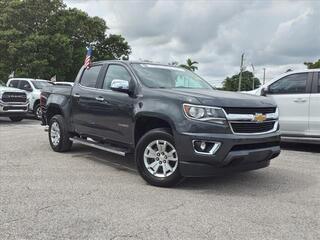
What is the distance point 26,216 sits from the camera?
4848mm

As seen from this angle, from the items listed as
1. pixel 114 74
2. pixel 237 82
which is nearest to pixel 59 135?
pixel 114 74

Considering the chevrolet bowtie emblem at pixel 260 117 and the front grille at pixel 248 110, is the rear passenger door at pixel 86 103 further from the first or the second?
the chevrolet bowtie emblem at pixel 260 117

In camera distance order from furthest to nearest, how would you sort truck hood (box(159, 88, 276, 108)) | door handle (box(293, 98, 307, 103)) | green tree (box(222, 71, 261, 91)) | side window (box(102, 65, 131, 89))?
green tree (box(222, 71, 261, 91))
door handle (box(293, 98, 307, 103))
side window (box(102, 65, 131, 89))
truck hood (box(159, 88, 276, 108))

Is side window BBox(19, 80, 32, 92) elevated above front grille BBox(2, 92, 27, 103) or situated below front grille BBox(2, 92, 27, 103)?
above

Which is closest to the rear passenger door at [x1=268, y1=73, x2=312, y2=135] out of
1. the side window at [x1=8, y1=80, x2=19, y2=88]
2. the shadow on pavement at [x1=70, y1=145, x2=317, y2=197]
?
the shadow on pavement at [x1=70, y1=145, x2=317, y2=197]

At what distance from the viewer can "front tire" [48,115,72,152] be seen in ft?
28.8

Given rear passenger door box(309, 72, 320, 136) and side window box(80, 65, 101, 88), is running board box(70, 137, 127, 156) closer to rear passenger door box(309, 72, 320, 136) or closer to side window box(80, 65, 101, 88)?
side window box(80, 65, 101, 88)

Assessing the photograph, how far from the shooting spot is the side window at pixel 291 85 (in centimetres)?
968

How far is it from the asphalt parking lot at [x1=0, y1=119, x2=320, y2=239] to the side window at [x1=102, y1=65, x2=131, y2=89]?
58.2 inches

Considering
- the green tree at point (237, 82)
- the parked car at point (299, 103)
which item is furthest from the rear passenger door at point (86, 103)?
the green tree at point (237, 82)

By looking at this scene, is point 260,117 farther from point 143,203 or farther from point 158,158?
point 143,203

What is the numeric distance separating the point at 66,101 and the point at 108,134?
1806mm

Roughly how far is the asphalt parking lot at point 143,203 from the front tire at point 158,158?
0.51 feet

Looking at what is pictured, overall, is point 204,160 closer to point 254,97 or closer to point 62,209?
point 254,97
